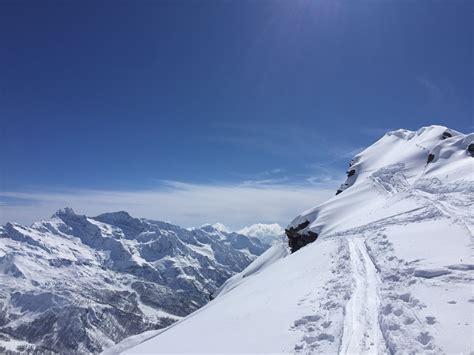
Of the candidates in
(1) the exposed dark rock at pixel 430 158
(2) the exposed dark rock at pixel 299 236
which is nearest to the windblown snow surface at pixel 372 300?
(2) the exposed dark rock at pixel 299 236

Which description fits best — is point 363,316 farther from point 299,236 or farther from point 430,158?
point 430,158

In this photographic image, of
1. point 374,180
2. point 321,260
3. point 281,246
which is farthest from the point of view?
point 281,246

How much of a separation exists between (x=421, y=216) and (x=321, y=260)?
34.5ft

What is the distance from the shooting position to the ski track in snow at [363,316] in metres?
10.9

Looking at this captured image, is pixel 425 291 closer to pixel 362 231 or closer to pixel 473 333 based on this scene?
pixel 473 333

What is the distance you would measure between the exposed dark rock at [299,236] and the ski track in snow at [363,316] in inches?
1069

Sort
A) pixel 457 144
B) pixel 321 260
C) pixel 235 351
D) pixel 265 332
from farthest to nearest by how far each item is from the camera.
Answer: pixel 457 144 → pixel 321 260 → pixel 265 332 → pixel 235 351

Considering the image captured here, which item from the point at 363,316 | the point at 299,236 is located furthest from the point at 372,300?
the point at 299,236

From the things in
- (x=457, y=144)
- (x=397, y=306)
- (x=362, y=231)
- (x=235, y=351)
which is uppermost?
(x=457, y=144)

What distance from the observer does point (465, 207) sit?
26.4 metres

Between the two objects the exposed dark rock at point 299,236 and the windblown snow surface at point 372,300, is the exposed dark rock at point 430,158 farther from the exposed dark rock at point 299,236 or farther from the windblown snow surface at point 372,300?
→ the exposed dark rock at point 299,236

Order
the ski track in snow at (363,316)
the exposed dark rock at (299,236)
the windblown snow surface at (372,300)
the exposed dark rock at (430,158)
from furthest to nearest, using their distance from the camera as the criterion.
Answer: the exposed dark rock at (430,158), the exposed dark rock at (299,236), the windblown snow surface at (372,300), the ski track in snow at (363,316)

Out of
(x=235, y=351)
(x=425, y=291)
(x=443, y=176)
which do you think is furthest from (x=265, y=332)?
(x=443, y=176)

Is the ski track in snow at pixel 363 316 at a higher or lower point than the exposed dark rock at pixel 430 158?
lower
